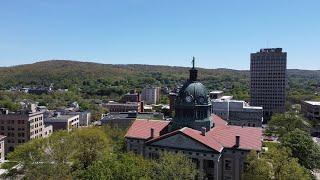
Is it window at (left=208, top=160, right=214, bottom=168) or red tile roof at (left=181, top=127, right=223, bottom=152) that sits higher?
red tile roof at (left=181, top=127, right=223, bottom=152)

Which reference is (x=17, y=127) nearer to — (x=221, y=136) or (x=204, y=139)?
(x=204, y=139)

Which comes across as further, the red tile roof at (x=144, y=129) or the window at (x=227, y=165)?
the red tile roof at (x=144, y=129)

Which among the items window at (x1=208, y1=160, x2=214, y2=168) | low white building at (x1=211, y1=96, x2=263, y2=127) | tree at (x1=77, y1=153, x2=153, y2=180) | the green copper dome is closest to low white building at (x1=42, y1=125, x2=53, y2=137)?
the green copper dome

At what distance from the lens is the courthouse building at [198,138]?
7206cm

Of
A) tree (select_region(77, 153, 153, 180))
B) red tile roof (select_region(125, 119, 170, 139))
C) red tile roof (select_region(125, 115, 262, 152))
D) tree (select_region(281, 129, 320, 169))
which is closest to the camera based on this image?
tree (select_region(77, 153, 153, 180))

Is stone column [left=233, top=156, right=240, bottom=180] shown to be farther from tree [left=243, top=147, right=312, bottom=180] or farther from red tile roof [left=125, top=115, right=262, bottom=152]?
tree [left=243, top=147, right=312, bottom=180]

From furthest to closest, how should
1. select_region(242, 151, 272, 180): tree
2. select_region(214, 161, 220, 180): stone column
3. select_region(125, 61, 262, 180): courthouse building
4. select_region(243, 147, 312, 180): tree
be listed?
select_region(125, 61, 262, 180): courthouse building, select_region(214, 161, 220, 180): stone column, select_region(242, 151, 272, 180): tree, select_region(243, 147, 312, 180): tree

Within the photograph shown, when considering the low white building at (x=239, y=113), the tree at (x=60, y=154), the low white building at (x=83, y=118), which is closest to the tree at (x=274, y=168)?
the tree at (x=60, y=154)

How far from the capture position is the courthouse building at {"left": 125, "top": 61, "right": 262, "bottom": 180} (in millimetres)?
72062

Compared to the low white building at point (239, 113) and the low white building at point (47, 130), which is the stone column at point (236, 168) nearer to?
the low white building at point (239, 113)

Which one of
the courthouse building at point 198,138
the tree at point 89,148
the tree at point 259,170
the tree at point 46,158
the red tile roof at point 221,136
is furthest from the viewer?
the tree at point 89,148

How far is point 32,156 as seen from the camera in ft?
236

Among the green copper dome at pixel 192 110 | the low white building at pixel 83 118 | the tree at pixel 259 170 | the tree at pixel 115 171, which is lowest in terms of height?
the low white building at pixel 83 118

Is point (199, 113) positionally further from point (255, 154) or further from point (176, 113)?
point (255, 154)
